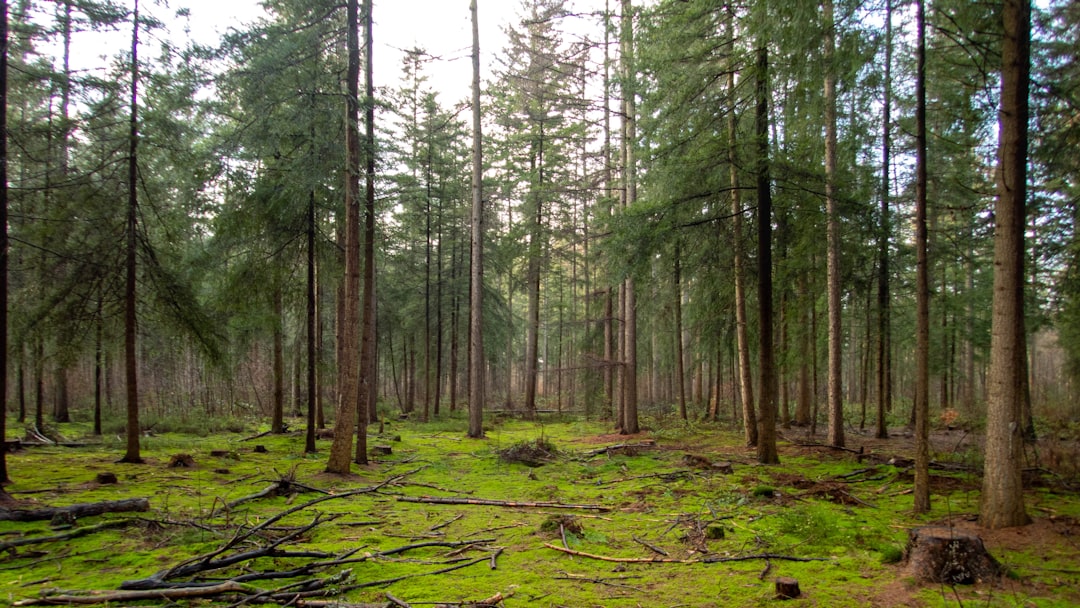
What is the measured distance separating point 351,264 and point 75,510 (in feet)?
18.4

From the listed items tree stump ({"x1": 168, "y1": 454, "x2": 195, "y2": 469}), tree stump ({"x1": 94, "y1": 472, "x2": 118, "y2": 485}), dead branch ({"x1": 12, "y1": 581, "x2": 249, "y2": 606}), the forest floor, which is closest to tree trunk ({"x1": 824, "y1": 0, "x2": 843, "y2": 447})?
the forest floor

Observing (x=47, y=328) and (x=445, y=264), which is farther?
(x=445, y=264)

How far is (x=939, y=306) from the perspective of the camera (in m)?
17.7

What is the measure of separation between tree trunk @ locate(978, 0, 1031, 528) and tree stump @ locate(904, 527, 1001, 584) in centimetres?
158

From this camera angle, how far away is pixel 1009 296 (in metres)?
6.29

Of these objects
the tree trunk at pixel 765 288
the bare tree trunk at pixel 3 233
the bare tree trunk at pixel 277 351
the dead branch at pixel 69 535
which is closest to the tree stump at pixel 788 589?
the tree trunk at pixel 765 288

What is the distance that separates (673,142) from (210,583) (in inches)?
404

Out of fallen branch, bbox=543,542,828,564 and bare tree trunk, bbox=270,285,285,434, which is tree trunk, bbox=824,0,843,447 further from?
bare tree trunk, bbox=270,285,285,434

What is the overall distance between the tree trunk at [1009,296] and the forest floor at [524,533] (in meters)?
0.41

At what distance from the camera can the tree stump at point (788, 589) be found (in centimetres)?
466

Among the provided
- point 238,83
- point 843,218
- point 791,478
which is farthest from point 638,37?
point 791,478

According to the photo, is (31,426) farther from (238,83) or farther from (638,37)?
(638,37)

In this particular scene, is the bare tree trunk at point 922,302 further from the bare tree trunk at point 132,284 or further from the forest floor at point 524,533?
the bare tree trunk at point 132,284

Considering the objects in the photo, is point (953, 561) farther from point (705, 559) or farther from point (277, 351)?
point (277, 351)
